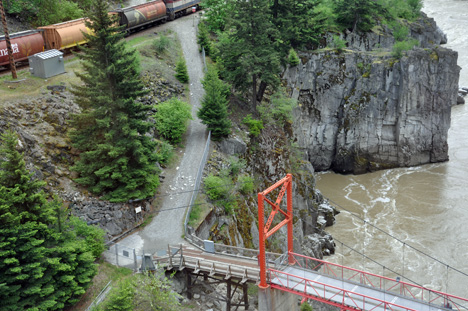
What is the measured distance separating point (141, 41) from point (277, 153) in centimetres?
1830

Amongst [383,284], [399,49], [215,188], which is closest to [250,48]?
[215,188]

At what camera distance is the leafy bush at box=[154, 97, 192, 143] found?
125 ft

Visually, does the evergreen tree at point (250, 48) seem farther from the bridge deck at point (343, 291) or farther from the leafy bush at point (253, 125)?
the bridge deck at point (343, 291)

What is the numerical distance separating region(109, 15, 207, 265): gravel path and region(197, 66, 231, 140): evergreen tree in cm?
120

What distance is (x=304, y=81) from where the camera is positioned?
178ft

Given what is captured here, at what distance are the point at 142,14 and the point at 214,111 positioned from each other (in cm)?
2028

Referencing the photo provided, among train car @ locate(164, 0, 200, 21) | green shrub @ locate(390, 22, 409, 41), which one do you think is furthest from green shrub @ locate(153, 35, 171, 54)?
green shrub @ locate(390, 22, 409, 41)

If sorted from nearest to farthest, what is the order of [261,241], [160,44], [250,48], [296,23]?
[261,241] < [250,48] < [160,44] < [296,23]

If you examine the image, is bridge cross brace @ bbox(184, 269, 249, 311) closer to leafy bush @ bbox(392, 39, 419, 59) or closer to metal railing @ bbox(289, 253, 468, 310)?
metal railing @ bbox(289, 253, 468, 310)

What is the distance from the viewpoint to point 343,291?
24406mm

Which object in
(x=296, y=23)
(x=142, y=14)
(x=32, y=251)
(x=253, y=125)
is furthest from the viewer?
(x=142, y=14)

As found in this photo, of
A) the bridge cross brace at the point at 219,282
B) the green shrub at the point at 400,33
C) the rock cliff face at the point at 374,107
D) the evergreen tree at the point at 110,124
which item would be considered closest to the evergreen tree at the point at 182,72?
the rock cliff face at the point at 374,107

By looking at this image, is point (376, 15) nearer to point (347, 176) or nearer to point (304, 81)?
point (304, 81)

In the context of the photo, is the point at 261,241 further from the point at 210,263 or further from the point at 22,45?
the point at 22,45
